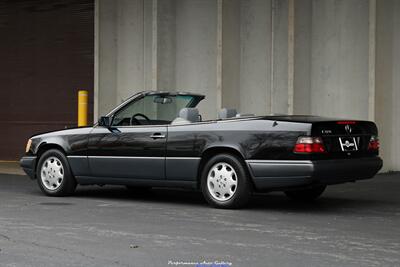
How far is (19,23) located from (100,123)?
10.0 m

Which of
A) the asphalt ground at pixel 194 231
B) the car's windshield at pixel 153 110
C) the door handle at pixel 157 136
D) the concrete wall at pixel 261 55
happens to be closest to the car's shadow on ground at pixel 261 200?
the asphalt ground at pixel 194 231

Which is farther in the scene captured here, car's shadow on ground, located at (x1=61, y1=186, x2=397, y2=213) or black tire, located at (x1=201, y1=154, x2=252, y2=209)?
car's shadow on ground, located at (x1=61, y1=186, x2=397, y2=213)

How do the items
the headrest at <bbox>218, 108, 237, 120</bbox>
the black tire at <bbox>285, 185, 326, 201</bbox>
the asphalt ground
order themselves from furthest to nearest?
the black tire at <bbox>285, 185, 326, 201</bbox>, the headrest at <bbox>218, 108, 237, 120</bbox>, the asphalt ground

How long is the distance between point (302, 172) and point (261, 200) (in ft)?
6.38

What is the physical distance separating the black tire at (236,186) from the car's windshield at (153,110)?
4.63ft

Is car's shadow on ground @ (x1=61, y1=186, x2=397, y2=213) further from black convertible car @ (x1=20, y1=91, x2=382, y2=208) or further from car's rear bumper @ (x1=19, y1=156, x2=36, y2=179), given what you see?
car's rear bumper @ (x1=19, y1=156, x2=36, y2=179)

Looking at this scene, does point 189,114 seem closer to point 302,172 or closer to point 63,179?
point 302,172

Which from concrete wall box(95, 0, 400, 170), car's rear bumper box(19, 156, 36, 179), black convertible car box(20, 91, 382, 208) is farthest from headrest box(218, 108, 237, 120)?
concrete wall box(95, 0, 400, 170)

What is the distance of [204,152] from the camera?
29.6 feet

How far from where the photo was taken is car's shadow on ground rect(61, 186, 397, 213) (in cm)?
923

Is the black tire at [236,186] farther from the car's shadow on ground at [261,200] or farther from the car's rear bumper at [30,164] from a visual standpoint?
the car's rear bumper at [30,164]

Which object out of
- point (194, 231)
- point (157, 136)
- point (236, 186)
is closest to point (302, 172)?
point (236, 186)

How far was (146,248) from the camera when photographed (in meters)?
6.29

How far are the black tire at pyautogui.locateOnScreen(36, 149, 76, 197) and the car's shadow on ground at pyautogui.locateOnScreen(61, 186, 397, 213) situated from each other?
1.07 feet
